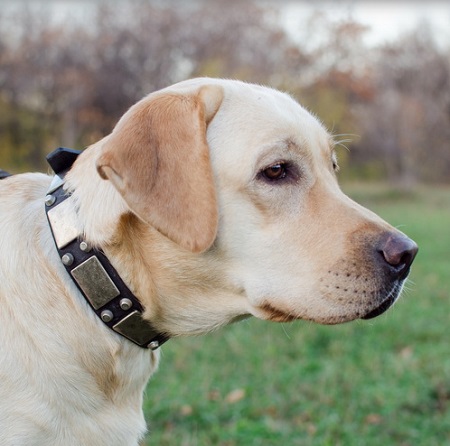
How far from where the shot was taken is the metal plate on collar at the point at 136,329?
235 centimetres

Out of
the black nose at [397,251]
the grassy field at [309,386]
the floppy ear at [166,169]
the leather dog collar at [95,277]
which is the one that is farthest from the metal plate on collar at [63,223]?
the grassy field at [309,386]

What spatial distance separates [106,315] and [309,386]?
289 centimetres

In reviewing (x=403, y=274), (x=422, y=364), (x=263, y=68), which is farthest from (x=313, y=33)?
(x=403, y=274)

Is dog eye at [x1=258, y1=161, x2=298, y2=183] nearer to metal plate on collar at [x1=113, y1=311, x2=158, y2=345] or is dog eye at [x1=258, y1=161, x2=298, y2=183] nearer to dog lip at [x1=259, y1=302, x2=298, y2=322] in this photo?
dog lip at [x1=259, y1=302, x2=298, y2=322]

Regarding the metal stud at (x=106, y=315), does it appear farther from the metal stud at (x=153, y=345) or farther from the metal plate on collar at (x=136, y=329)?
the metal stud at (x=153, y=345)

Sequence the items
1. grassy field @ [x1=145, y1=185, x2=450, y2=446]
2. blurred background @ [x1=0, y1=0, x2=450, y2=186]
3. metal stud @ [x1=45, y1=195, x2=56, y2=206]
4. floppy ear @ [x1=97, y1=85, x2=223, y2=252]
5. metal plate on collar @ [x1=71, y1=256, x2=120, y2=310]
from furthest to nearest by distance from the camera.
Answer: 1. blurred background @ [x1=0, y1=0, x2=450, y2=186]
2. grassy field @ [x1=145, y1=185, x2=450, y2=446]
3. metal stud @ [x1=45, y1=195, x2=56, y2=206]
4. metal plate on collar @ [x1=71, y1=256, x2=120, y2=310]
5. floppy ear @ [x1=97, y1=85, x2=223, y2=252]

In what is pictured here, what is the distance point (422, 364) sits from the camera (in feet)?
17.5

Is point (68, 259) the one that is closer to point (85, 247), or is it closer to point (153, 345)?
point (85, 247)

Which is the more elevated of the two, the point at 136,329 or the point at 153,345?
the point at 136,329

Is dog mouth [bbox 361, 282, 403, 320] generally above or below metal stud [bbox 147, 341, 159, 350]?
below

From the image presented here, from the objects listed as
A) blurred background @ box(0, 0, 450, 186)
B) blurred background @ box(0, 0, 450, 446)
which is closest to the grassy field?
blurred background @ box(0, 0, 450, 446)

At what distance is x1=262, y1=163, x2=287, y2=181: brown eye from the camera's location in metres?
2.44

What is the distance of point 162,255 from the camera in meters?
2.41

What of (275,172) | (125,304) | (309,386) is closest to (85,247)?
(125,304)
